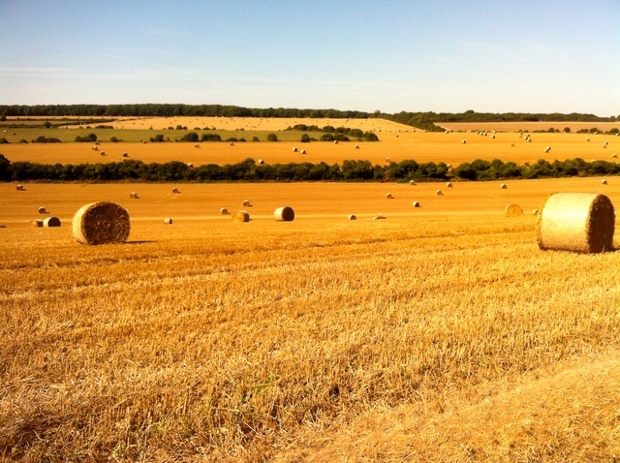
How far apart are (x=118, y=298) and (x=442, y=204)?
1193 inches

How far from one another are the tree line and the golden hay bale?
2818cm

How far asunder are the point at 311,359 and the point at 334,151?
170 feet

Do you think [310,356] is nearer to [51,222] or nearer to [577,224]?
[577,224]

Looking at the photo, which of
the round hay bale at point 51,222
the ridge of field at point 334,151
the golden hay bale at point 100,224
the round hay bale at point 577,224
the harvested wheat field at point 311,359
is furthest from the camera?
the ridge of field at point 334,151

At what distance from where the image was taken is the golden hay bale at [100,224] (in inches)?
697

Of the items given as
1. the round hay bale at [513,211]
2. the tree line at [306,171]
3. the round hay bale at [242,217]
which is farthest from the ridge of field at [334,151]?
the round hay bale at [513,211]

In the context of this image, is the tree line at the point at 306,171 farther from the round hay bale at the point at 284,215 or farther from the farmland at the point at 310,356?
the farmland at the point at 310,356

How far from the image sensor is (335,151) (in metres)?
57.2

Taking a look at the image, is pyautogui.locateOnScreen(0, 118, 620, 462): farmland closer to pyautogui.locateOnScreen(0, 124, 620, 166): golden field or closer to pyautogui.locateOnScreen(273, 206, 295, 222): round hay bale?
pyautogui.locateOnScreen(273, 206, 295, 222): round hay bale

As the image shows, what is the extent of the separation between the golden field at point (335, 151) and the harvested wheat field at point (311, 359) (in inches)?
1579

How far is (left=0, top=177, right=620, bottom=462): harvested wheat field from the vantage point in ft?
15.5

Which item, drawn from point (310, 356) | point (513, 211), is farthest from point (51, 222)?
point (310, 356)

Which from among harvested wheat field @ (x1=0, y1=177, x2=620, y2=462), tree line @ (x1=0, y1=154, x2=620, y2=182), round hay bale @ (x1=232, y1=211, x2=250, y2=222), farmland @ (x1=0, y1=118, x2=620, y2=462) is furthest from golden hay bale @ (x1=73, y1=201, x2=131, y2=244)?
tree line @ (x1=0, y1=154, x2=620, y2=182)

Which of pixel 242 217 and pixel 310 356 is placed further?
pixel 242 217
